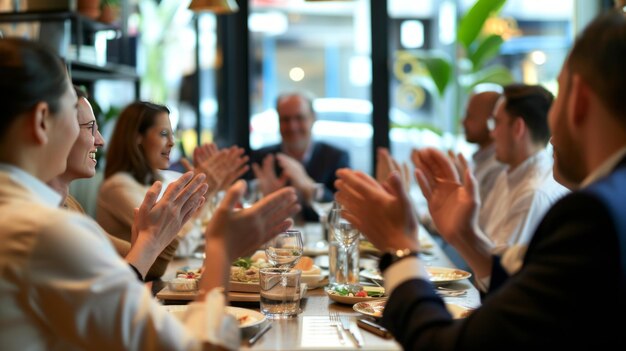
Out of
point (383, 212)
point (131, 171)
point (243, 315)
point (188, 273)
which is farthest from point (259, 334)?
point (131, 171)

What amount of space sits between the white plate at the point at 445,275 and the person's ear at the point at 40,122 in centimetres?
138

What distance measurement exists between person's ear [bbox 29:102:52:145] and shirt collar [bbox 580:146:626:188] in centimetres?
91

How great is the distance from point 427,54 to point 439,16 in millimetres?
335

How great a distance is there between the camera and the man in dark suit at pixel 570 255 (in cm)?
126

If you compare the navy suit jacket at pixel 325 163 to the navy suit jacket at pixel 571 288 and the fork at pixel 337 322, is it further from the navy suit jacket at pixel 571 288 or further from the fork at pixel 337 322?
the navy suit jacket at pixel 571 288

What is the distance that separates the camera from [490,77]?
588 centimetres

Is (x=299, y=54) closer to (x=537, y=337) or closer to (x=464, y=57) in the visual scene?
(x=464, y=57)

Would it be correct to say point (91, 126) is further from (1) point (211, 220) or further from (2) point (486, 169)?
(2) point (486, 169)

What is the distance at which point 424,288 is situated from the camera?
1504 millimetres

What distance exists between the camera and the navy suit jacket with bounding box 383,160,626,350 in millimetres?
1251

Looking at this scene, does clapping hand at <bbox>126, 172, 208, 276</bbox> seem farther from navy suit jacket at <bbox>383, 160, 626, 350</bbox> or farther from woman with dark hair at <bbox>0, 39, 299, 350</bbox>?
navy suit jacket at <bbox>383, 160, 626, 350</bbox>

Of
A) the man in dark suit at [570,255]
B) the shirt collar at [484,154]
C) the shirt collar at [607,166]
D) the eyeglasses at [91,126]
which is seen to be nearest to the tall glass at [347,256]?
the eyeglasses at [91,126]

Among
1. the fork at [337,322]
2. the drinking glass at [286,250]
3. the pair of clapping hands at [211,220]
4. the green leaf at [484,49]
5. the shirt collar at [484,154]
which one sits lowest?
the fork at [337,322]

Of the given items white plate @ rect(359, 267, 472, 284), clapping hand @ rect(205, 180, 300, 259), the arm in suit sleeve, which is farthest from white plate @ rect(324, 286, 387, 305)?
the arm in suit sleeve
